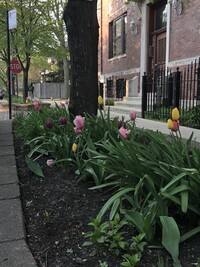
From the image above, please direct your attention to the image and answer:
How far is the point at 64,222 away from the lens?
7.77 ft

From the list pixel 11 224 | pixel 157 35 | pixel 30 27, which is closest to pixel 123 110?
pixel 157 35

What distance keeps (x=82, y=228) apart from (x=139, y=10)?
14.6 meters

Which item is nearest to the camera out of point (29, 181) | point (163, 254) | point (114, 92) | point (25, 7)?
point (163, 254)

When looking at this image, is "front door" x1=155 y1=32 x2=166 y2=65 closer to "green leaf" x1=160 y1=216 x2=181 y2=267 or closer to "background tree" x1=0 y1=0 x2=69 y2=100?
"background tree" x1=0 y1=0 x2=69 y2=100

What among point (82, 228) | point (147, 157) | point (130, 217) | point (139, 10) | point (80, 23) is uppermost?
point (139, 10)

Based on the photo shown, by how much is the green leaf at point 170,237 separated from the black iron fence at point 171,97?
6095 mm

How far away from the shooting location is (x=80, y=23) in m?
4.70

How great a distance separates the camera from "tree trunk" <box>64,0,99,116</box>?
4695mm

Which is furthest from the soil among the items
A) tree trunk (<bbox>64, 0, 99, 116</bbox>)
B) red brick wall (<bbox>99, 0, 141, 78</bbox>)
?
red brick wall (<bbox>99, 0, 141, 78</bbox>)

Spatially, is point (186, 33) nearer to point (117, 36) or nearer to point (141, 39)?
point (141, 39)

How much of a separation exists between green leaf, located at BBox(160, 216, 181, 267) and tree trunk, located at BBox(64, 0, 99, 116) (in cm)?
314

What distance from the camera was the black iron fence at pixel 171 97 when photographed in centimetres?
822

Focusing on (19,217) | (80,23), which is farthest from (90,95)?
(19,217)

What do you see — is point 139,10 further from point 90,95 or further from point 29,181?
point 29,181
